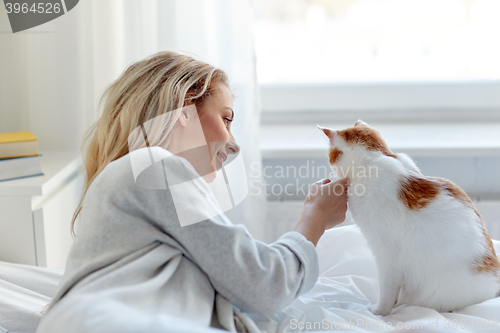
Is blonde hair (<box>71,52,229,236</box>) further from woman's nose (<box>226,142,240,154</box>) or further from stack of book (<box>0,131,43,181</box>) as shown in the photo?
stack of book (<box>0,131,43,181</box>)

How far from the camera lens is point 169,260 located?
0.67m

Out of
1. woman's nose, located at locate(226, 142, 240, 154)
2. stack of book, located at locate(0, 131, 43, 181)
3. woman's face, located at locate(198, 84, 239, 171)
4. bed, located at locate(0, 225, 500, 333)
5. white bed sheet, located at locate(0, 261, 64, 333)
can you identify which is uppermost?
woman's face, located at locate(198, 84, 239, 171)

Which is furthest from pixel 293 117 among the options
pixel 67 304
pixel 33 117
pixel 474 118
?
pixel 67 304

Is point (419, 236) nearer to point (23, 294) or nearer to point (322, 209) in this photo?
point (322, 209)

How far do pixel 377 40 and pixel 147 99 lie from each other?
1263 mm

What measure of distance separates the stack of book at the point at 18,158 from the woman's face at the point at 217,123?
602 millimetres

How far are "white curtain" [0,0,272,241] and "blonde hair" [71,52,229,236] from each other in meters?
0.60

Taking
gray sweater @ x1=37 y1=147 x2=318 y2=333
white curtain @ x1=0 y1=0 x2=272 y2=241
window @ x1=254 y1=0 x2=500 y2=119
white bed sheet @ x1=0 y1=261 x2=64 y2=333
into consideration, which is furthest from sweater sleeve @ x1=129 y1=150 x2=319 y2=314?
window @ x1=254 y1=0 x2=500 y2=119

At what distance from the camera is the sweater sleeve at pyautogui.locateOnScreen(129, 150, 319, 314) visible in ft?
2.15

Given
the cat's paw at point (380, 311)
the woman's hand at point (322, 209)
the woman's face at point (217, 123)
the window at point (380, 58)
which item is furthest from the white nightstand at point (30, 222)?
the window at point (380, 58)

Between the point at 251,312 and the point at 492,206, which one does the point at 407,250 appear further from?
the point at 492,206

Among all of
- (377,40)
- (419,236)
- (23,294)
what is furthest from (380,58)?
(23,294)

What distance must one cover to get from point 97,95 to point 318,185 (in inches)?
36.9

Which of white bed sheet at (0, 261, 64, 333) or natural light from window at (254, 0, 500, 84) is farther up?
natural light from window at (254, 0, 500, 84)
